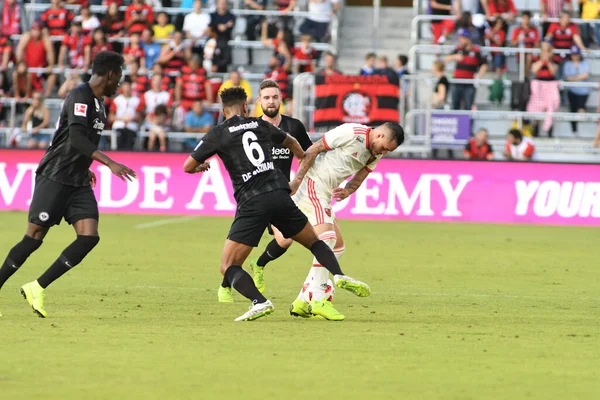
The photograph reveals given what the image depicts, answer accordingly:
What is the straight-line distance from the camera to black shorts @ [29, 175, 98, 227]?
31.9 ft

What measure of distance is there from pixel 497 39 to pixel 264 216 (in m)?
18.6

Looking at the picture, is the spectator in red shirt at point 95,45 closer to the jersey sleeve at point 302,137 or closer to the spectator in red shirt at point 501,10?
the spectator in red shirt at point 501,10

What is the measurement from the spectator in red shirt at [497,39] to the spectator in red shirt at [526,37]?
31 cm

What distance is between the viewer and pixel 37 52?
27.6 m

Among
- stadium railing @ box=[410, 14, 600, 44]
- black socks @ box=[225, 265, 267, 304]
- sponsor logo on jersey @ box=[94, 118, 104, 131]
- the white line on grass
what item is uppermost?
sponsor logo on jersey @ box=[94, 118, 104, 131]

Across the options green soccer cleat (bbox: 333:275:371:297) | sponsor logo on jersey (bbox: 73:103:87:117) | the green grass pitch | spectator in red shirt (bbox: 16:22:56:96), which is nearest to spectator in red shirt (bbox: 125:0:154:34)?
spectator in red shirt (bbox: 16:22:56:96)

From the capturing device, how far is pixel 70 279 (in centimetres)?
1299

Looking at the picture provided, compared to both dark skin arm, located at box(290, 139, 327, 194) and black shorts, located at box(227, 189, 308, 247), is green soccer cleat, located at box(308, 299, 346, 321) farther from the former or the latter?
dark skin arm, located at box(290, 139, 327, 194)

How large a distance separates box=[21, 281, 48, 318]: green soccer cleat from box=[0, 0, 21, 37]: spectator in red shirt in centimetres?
1986

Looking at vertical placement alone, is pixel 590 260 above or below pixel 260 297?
below

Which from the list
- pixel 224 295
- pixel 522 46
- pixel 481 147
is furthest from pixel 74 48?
pixel 224 295

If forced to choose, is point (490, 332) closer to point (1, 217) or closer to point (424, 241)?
point (424, 241)

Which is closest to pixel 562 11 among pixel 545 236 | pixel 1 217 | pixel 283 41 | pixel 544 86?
pixel 544 86

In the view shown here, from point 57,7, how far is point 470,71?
32.7 feet
